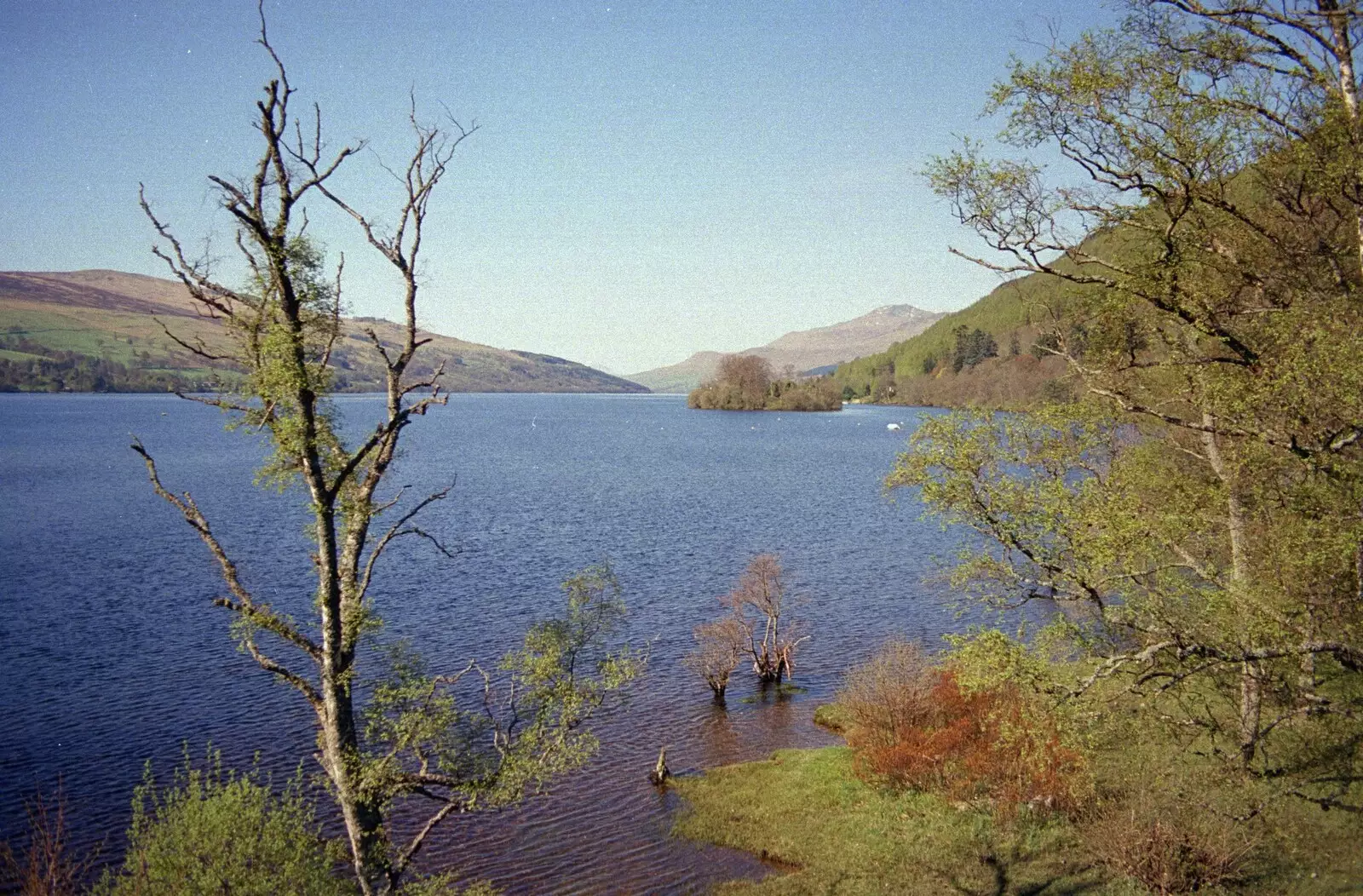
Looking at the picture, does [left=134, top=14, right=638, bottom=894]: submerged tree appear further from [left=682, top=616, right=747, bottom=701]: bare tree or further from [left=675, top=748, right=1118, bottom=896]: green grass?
[left=682, top=616, right=747, bottom=701]: bare tree

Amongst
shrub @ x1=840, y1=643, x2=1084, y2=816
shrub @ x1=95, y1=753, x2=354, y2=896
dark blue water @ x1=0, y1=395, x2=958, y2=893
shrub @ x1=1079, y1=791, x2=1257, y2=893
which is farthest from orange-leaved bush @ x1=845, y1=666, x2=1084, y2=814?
shrub @ x1=95, y1=753, x2=354, y2=896

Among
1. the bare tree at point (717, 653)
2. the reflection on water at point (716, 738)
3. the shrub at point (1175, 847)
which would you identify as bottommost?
the reflection on water at point (716, 738)

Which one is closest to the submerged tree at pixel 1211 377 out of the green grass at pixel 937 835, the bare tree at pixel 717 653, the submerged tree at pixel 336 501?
the green grass at pixel 937 835

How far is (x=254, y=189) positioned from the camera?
18.1m

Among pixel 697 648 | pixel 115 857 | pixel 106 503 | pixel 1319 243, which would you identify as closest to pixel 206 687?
pixel 115 857

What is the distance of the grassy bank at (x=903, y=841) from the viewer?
20.2m

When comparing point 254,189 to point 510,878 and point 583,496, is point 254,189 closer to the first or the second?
point 510,878

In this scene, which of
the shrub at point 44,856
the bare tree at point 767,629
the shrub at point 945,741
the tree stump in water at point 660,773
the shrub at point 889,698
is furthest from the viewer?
the bare tree at point 767,629

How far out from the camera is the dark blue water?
99.3ft

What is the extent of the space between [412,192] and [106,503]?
78515 millimetres

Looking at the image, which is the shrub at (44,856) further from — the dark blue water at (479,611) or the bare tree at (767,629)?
the bare tree at (767,629)

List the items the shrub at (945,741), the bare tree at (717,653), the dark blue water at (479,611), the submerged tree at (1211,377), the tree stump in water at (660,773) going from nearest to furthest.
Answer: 1. the submerged tree at (1211,377)
2. the shrub at (945,741)
3. the dark blue water at (479,611)
4. the tree stump in water at (660,773)
5. the bare tree at (717,653)

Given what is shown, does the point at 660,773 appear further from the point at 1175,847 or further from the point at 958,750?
the point at 1175,847

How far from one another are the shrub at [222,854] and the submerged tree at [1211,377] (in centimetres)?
1744
